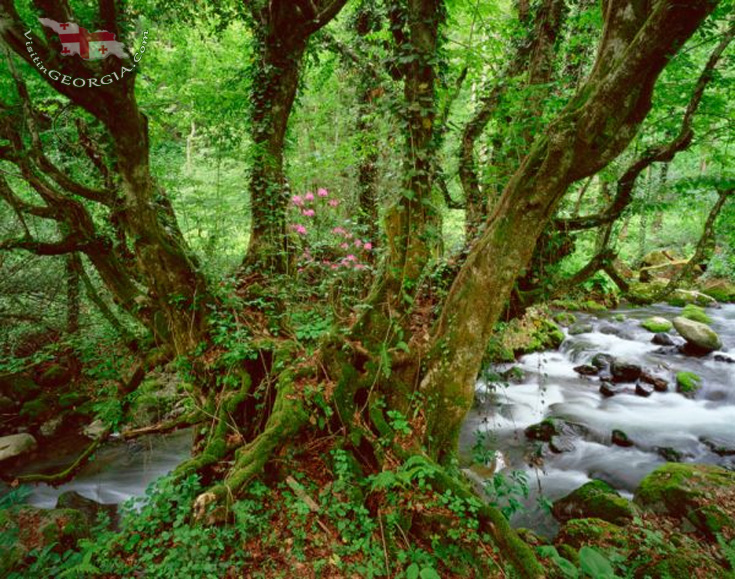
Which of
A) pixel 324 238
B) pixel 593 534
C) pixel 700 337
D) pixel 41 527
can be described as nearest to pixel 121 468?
pixel 41 527

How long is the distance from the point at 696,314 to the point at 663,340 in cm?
246

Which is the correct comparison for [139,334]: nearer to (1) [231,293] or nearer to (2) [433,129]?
(1) [231,293]

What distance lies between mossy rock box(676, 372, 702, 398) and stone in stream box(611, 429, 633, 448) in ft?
8.81

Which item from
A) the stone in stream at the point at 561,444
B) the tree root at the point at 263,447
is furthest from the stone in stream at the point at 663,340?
the tree root at the point at 263,447

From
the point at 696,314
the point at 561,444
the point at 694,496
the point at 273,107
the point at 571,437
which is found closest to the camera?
the point at 694,496

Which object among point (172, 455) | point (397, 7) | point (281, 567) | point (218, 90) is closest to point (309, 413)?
point (281, 567)

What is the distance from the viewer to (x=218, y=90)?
6.46m

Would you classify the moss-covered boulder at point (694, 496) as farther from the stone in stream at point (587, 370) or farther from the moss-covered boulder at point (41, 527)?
the moss-covered boulder at point (41, 527)

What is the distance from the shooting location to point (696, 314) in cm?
1209

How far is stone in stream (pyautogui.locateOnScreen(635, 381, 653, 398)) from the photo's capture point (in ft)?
28.8

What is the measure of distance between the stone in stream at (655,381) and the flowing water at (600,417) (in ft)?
0.47

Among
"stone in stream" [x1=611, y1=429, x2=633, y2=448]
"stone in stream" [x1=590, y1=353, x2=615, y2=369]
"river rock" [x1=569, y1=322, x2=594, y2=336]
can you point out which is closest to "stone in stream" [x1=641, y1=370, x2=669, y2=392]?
"stone in stream" [x1=590, y1=353, x2=615, y2=369]

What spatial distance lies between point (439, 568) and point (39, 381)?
384 inches

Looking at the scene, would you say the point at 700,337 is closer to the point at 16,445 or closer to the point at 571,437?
the point at 571,437
